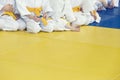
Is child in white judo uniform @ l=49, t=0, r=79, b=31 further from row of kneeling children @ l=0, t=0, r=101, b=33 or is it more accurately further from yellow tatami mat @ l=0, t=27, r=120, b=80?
yellow tatami mat @ l=0, t=27, r=120, b=80

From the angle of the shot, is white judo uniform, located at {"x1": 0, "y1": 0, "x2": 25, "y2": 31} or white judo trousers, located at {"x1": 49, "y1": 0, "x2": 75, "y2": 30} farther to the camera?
white judo trousers, located at {"x1": 49, "y1": 0, "x2": 75, "y2": 30}

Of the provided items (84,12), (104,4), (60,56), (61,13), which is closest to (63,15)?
(61,13)

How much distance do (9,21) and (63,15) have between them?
114 centimetres

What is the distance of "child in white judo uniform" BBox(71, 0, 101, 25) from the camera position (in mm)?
6348

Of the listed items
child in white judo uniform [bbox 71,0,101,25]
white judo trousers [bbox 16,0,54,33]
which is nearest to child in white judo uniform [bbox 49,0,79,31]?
white judo trousers [bbox 16,0,54,33]

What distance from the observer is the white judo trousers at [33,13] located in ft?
17.9

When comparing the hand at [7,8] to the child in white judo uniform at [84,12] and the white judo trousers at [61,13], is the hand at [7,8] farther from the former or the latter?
the child in white judo uniform at [84,12]

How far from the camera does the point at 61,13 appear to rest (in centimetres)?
598

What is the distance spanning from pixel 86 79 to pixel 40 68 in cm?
60

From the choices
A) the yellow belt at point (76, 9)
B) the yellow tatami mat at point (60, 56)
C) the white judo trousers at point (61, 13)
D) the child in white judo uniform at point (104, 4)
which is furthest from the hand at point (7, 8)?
the child in white judo uniform at point (104, 4)

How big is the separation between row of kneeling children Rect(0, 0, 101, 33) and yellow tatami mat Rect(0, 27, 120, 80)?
18cm

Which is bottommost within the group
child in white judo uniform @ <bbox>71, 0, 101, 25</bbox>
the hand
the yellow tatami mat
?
the yellow tatami mat

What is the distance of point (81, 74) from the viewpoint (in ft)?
11.4

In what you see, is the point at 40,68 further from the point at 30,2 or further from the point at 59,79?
the point at 30,2
